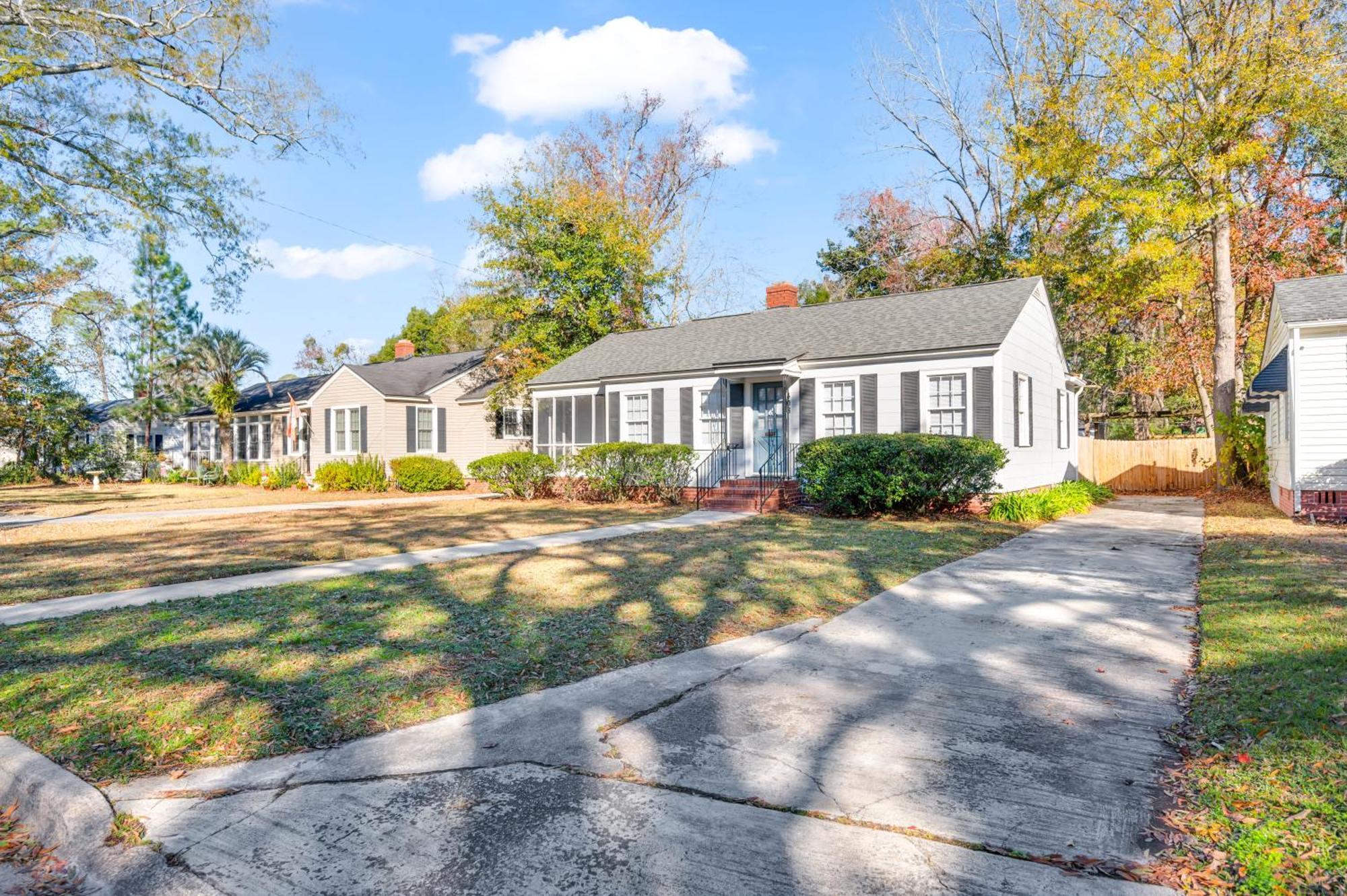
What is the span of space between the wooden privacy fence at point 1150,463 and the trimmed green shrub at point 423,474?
20048mm

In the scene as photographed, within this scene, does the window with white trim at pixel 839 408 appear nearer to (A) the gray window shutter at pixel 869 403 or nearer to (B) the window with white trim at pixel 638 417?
(A) the gray window shutter at pixel 869 403

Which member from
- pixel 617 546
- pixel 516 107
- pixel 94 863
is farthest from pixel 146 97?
pixel 94 863

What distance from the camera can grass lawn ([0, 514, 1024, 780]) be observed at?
12.3 feet

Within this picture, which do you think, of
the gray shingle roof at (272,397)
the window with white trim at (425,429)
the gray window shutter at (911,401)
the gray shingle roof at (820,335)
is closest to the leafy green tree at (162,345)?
the gray shingle roof at (272,397)

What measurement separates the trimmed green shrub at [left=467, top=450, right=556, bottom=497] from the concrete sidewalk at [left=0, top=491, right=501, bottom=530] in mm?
1310

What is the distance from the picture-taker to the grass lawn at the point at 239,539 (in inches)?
327

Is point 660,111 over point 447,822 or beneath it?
over

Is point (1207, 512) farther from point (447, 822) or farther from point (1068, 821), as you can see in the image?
point (447, 822)

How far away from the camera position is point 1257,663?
174 inches

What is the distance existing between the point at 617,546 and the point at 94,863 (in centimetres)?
757

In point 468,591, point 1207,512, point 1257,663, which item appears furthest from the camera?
point 1207,512

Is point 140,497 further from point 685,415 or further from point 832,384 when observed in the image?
point 832,384

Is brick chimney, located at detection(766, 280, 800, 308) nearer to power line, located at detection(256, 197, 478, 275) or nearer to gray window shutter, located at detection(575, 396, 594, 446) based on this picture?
gray window shutter, located at detection(575, 396, 594, 446)

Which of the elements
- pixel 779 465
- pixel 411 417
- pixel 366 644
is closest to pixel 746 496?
pixel 779 465
